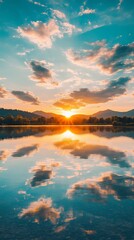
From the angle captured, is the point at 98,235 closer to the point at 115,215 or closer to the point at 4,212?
the point at 115,215

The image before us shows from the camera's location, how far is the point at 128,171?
2416cm

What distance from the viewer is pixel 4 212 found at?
43.6ft

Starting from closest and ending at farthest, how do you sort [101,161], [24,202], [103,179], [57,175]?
1. [24,202]
2. [103,179]
3. [57,175]
4. [101,161]

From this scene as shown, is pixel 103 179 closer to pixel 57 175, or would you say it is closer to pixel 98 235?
pixel 57 175

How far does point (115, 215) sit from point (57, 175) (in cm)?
1020

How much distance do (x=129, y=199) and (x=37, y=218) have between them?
696 cm

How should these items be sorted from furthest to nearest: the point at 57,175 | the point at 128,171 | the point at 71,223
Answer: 1. the point at 128,171
2. the point at 57,175
3. the point at 71,223

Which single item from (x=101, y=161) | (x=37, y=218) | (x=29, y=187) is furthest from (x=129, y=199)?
(x=101, y=161)

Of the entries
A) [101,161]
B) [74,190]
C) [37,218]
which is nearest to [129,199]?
[74,190]

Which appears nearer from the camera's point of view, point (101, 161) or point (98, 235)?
point (98, 235)

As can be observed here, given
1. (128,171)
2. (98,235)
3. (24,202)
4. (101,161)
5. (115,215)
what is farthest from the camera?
(101,161)

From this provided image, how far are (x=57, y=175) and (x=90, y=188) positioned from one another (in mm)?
5088

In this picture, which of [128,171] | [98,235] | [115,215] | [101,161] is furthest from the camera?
[101,161]

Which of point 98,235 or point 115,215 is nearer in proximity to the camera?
point 98,235
